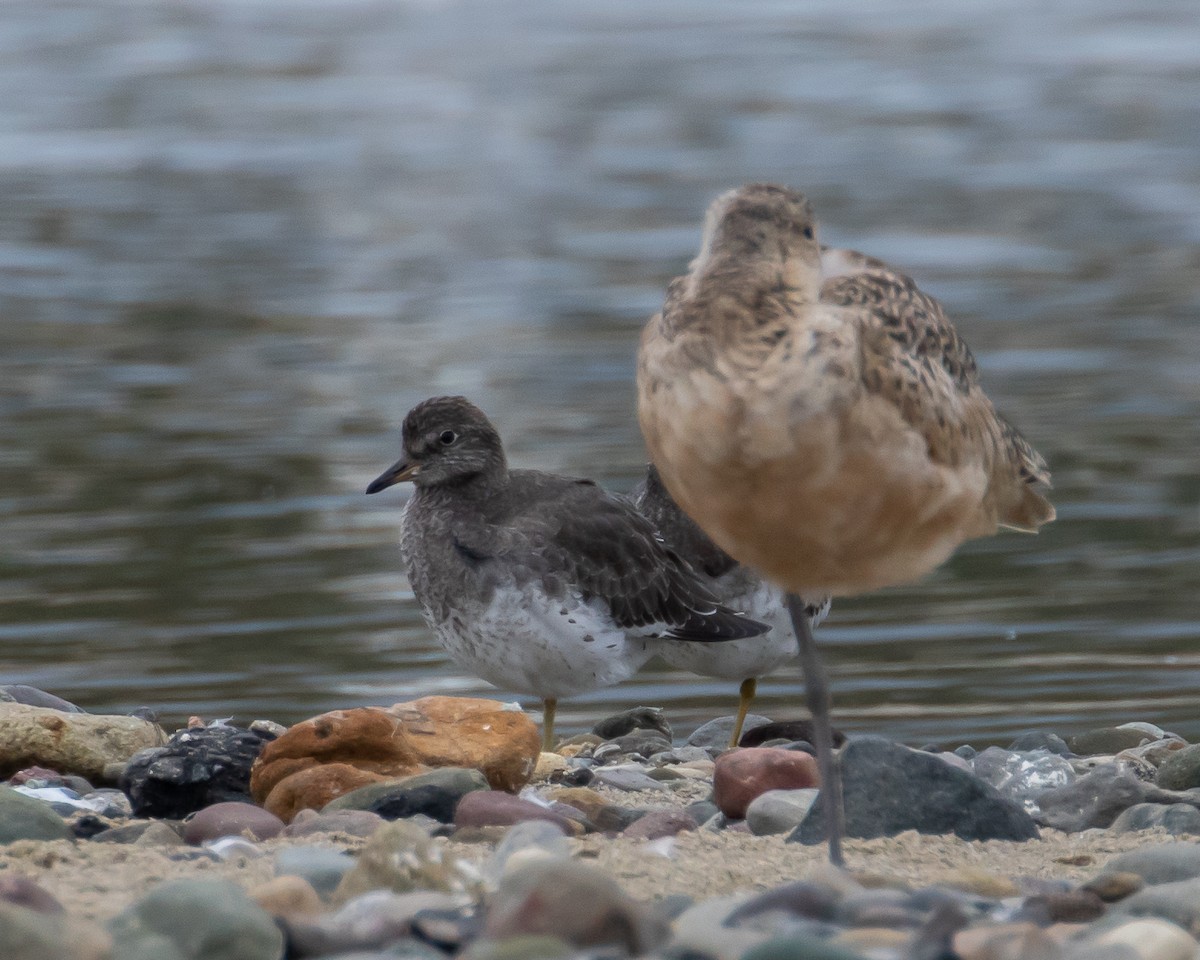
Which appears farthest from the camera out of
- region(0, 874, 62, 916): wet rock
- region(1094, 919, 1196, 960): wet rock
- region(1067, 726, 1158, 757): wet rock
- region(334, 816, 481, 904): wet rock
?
region(1067, 726, 1158, 757): wet rock

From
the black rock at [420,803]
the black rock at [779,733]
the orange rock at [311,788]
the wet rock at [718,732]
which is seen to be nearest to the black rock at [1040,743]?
the black rock at [779,733]

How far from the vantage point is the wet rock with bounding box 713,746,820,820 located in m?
6.39

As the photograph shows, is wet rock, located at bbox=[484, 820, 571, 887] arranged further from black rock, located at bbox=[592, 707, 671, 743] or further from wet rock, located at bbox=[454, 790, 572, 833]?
black rock, located at bbox=[592, 707, 671, 743]

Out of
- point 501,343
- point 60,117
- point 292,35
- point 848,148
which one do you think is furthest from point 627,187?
point 292,35

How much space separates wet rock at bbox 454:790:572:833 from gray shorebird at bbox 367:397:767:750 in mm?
1763

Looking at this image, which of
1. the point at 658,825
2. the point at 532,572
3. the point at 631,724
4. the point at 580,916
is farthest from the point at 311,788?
the point at 631,724

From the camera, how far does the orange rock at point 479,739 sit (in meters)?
6.63

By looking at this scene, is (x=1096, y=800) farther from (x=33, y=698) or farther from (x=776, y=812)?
(x=33, y=698)

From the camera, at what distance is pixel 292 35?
127 feet

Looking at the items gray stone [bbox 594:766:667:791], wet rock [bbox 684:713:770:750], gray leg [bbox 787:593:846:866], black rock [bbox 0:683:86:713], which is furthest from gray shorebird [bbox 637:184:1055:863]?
black rock [bbox 0:683:86:713]

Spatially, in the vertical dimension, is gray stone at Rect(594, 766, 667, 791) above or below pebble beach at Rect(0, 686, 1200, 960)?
below

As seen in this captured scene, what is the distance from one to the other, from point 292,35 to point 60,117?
9.14 m

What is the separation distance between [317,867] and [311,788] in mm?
1312

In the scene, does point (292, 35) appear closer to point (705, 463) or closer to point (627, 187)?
point (627, 187)
